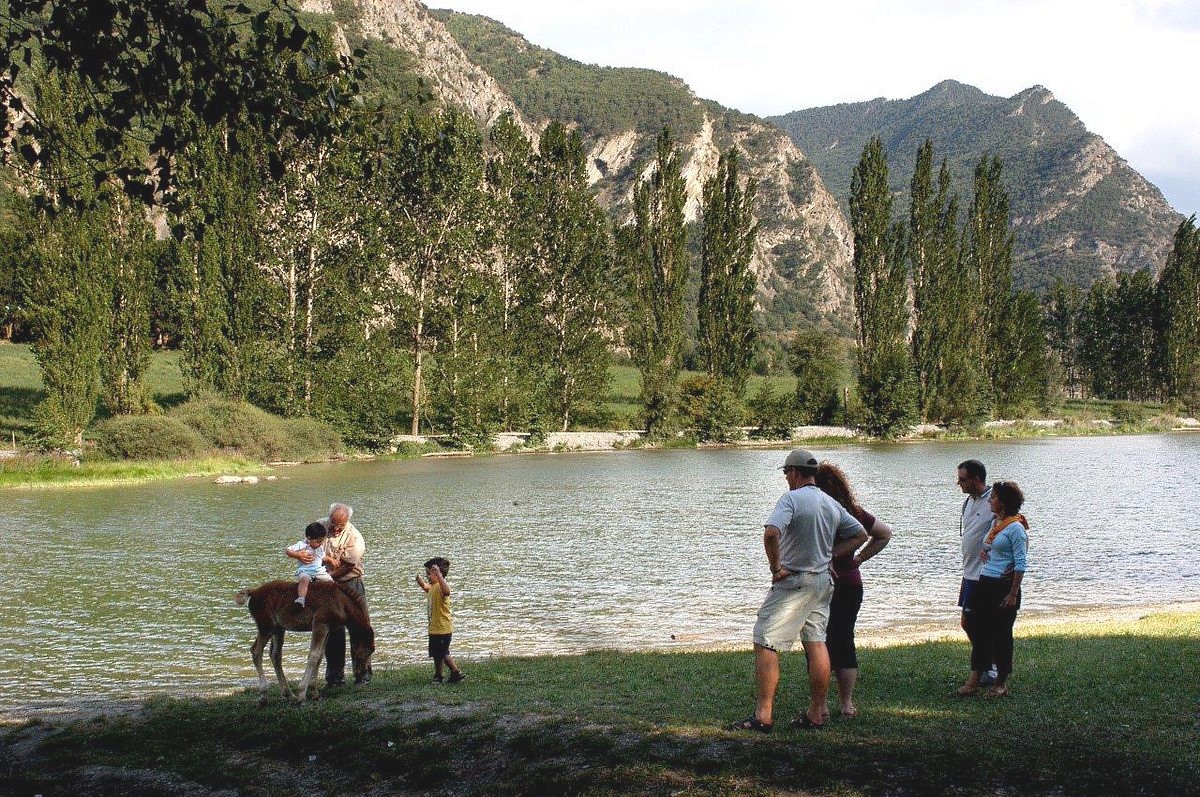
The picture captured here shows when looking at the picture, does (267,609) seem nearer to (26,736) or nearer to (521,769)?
(26,736)

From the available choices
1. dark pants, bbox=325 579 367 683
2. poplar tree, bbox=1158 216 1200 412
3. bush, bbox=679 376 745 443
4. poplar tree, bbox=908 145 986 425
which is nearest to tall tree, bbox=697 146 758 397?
bush, bbox=679 376 745 443

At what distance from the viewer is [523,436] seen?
5891cm

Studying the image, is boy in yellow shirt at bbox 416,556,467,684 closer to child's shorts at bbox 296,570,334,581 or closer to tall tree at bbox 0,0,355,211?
child's shorts at bbox 296,570,334,581

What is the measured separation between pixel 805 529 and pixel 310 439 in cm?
4557

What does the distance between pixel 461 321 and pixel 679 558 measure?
3774 centimetres

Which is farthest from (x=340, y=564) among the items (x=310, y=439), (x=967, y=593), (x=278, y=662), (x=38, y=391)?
Result: (x=38, y=391)

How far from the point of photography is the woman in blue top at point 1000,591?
818cm

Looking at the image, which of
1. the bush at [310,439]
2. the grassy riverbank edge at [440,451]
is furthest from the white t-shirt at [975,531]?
the bush at [310,439]

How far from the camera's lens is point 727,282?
68.0 metres

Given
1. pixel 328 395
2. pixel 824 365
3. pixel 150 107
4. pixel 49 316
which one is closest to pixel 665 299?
pixel 824 365

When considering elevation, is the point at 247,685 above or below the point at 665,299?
below

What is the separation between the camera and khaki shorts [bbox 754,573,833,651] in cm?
682

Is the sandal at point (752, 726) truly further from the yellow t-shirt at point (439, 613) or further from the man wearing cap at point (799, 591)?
the yellow t-shirt at point (439, 613)

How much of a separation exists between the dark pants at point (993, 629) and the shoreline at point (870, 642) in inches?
138
